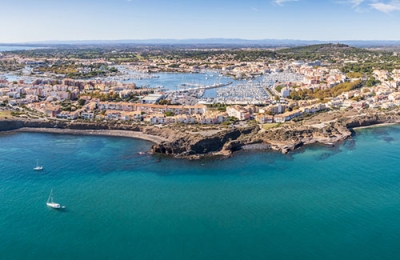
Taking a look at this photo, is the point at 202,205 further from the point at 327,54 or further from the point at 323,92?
the point at 327,54

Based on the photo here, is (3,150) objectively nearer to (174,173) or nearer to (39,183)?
(39,183)

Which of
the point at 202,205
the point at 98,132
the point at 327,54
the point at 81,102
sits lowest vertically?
the point at 202,205

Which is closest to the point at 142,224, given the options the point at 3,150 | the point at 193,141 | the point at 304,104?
the point at 193,141

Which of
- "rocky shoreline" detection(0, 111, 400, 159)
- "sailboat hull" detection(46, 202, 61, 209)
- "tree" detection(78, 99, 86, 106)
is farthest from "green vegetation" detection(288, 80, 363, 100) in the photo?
"sailboat hull" detection(46, 202, 61, 209)

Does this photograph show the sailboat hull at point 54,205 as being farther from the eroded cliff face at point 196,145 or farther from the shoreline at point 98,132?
the shoreline at point 98,132

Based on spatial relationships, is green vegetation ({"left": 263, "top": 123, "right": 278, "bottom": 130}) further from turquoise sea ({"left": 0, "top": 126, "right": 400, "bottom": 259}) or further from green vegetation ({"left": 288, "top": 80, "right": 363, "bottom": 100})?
green vegetation ({"left": 288, "top": 80, "right": 363, "bottom": 100})

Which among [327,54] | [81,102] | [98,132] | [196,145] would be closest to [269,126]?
[196,145]
